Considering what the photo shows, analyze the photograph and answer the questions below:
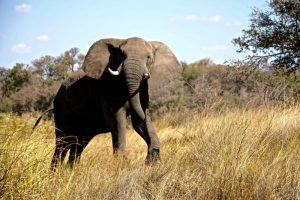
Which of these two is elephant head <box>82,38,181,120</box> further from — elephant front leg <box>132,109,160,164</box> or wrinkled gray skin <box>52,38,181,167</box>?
elephant front leg <box>132,109,160,164</box>

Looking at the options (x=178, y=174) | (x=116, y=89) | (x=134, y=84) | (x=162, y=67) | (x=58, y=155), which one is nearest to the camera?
(x=178, y=174)

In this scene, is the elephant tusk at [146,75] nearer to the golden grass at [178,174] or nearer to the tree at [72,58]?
the golden grass at [178,174]

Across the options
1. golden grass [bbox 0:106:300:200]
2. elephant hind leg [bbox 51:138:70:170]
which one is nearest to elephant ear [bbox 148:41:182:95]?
elephant hind leg [bbox 51:138:70:170]

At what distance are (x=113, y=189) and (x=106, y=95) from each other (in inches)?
145

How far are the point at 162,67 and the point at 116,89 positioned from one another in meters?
1.01

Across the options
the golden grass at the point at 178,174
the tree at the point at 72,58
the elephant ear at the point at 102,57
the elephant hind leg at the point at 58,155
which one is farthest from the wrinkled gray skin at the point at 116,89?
the tree at the point at 72,58

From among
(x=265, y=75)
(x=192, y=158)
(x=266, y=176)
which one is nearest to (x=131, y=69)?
(x=192, y=158)

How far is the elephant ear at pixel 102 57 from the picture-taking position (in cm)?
790

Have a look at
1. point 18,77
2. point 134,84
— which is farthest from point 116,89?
point 18,77

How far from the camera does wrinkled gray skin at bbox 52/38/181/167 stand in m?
7.33

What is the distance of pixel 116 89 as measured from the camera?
7.77 m

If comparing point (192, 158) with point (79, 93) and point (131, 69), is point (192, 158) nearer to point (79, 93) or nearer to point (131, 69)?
point (131, 69)

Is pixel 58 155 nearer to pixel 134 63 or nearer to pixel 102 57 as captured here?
pixel 134 63

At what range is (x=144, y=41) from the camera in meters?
7.90
